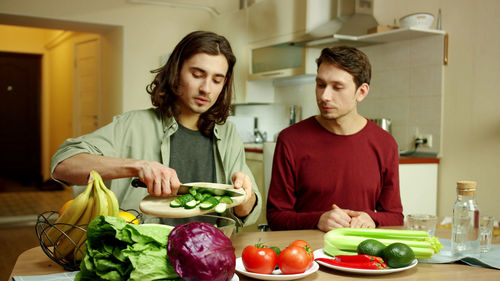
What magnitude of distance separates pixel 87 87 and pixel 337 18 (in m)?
3.91

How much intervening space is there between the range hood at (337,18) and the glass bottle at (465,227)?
240 centimetres

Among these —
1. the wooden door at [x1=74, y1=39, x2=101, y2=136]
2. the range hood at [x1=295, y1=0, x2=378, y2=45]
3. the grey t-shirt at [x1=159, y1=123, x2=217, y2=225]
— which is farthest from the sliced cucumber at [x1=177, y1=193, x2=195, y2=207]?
the wooden door at [x1=74, y1=39, x2=101, y2=136]

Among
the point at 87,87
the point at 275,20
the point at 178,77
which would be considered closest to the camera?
the point at 178,77

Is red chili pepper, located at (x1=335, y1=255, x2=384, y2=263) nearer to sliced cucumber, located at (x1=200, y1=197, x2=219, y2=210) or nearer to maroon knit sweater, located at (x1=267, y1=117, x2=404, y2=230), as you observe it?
sliced cucumber, located at (x1=200, y1=197, x2=219, y2=210)

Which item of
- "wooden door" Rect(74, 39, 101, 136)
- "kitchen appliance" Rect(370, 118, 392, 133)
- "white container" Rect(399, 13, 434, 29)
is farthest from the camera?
"wooden door" Rect(74, 39, 101, 136)

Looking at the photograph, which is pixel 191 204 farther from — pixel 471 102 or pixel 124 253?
pixel 471 102

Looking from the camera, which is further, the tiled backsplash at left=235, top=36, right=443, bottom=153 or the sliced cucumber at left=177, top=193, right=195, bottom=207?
the tiled backsplash at left=235, top=36, right=443, bottom=153

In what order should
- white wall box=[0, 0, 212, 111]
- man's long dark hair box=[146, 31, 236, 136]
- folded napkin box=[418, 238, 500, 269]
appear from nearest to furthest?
1. folded napkin box=[418, 238, 500, 269]
2. man's long dark hair box=[146, 31, 236, 136]
3. white wall box=[0, 0, 212, 111]

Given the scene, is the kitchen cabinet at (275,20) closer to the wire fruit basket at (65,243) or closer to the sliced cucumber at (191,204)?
the sliced cucumber at (191,204)

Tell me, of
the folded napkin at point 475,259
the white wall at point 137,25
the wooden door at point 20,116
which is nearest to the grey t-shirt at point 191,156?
the folded napkin at point 475,259

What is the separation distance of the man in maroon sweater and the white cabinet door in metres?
1.15

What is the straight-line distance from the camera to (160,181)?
1.27 m

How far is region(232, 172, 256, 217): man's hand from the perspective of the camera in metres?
1.43

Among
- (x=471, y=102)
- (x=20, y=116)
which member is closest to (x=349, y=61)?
(x=471, y=102)
